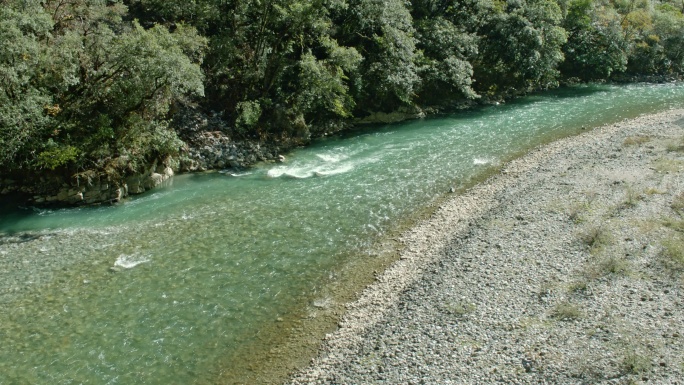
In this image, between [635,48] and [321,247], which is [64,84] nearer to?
[321,247]

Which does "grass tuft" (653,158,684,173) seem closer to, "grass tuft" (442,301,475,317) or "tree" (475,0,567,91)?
"grass tuft" (442,301,475,317)

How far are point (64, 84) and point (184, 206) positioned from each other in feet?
Answer: 26.0

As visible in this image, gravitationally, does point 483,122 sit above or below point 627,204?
above

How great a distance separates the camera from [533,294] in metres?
15.4

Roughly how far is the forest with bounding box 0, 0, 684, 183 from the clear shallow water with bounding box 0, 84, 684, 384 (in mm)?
3299

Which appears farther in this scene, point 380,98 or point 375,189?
point 380,98

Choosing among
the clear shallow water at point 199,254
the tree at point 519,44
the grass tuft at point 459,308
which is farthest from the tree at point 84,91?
the tree at point 519,44

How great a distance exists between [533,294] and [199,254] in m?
12.3

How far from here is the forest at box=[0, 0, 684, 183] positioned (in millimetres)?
23281

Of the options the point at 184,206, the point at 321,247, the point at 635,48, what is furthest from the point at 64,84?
the point at 635,48

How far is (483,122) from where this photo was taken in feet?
118

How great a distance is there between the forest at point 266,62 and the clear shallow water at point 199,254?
10.8 ft

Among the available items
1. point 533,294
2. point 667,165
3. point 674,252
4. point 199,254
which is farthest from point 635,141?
point 199,254

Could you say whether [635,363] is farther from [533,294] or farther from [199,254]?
[199,254]
